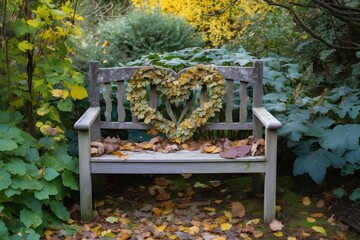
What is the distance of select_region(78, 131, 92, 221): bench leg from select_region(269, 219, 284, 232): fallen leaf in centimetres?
125

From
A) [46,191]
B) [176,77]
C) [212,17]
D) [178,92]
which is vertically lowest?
[46,191]

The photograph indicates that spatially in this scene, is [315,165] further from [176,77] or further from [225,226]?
[176,77]

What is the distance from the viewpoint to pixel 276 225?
3264 mm

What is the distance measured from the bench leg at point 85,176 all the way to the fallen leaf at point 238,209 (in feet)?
3.38

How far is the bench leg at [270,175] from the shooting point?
A: 3.19 meters

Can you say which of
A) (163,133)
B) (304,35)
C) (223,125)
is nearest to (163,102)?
(163,133)

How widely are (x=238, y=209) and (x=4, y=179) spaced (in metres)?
1.64

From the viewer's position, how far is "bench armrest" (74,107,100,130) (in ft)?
10.4

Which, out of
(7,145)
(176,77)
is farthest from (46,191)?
(176,77)

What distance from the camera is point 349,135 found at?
3.37 metres

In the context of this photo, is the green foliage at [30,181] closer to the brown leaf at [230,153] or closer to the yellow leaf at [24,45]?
the yellow leaf at [24,45]

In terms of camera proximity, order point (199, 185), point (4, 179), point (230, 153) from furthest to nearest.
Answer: point (199, 185) → point (230, 153) → point (4, 179)

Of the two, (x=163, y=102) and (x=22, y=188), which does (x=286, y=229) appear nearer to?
(x=163, y=102)

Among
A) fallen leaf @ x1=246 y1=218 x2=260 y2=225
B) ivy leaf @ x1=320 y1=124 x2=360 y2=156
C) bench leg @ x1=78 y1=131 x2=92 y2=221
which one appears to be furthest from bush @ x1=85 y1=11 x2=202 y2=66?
fallen leaf @ x1=246 y1=218 x2=260 y2=225
